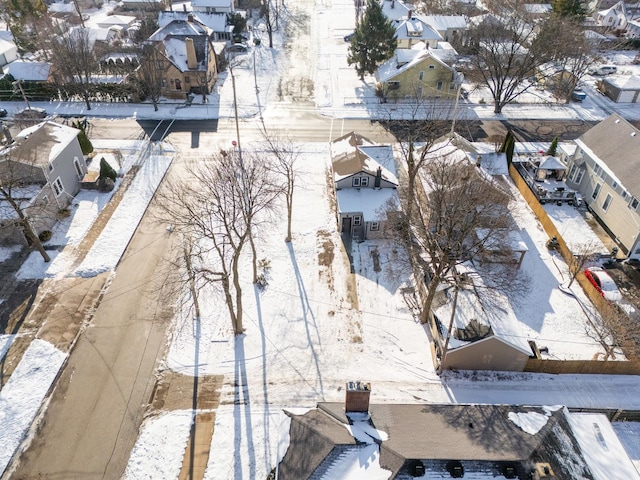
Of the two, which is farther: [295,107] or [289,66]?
[289,66]

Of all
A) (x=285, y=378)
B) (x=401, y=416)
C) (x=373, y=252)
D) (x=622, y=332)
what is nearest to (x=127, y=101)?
(x=373, y=252)

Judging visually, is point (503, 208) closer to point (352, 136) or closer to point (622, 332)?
point (622, 332)

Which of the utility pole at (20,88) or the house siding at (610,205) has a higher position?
the utility pole at (20,88)

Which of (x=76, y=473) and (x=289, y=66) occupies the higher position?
(x=289, y=66)

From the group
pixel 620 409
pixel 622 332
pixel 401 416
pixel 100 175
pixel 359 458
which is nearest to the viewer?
pixel 359 458

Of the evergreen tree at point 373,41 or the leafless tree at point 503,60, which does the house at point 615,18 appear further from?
the evergreen tree at point 373,41

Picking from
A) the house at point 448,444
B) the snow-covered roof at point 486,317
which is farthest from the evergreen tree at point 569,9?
the house at point 448,444

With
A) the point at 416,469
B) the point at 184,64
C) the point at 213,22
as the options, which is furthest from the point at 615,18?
the point at 416,469
